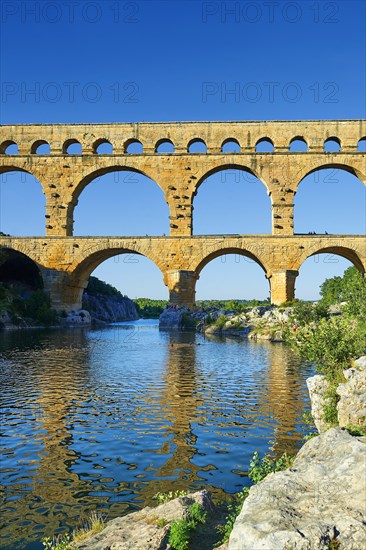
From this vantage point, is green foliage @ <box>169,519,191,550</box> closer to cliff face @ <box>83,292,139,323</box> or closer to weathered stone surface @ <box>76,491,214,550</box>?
weathered stone surface @ <box>76,491,214,550</box>

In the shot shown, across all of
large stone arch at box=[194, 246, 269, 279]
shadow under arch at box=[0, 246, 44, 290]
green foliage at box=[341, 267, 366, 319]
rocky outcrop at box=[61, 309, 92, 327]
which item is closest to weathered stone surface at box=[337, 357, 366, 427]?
green foliage at box=[341, 267, 366, 319]

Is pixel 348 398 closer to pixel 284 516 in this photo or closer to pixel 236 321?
pixel 284 516

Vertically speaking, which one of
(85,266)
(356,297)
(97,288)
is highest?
(85,266)

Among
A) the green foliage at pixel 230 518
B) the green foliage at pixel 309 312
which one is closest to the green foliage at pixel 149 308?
the green foliage at pixel 309 312

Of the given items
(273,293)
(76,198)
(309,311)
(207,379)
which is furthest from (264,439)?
(76,198)

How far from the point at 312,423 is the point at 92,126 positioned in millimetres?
35797

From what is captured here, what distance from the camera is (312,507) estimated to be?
12.9 ft

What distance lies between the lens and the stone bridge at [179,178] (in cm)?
3644

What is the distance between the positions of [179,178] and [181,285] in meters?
9.16

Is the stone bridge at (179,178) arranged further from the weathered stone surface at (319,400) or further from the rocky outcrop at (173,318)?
the weathered stone surface at (319,400)

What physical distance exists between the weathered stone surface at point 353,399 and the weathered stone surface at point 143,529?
2.57m

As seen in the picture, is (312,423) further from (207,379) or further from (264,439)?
(207,379)

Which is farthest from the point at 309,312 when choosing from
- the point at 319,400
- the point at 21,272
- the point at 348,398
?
the point at 21,272

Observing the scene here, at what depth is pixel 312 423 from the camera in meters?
8.99
